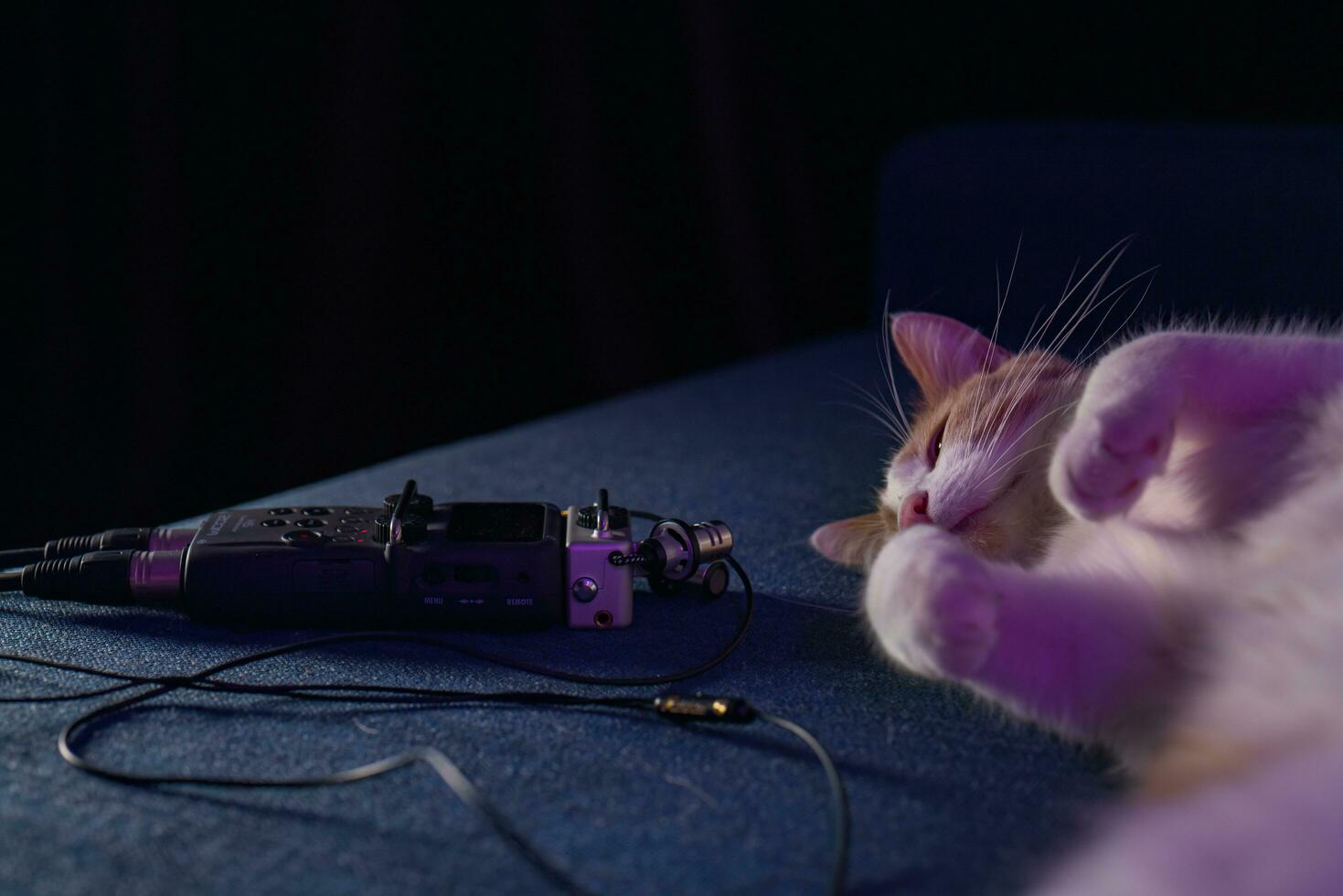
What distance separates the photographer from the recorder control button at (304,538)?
859mm

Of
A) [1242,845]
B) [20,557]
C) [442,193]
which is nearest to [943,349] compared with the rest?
[1242,845]

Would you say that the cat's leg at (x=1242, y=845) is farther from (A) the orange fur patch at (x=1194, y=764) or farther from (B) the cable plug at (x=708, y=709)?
(B) the cable plug at (x=708, y=709)

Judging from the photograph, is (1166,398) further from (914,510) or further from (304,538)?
(304,538)

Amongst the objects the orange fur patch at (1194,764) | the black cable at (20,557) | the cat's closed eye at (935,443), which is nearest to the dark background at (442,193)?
the cat's closed eye at (935,443)

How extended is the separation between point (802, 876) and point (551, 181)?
6.54ft

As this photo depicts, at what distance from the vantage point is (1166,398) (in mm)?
753

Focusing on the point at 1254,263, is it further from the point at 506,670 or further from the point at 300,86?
the point at 300,86

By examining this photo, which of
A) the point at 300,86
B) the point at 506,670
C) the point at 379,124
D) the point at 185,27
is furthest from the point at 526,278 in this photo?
the point at 506,670

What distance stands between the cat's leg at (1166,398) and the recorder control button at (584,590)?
358 mm

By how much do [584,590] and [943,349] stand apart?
0.49m

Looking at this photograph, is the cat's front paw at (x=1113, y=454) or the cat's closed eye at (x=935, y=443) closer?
the cat's front paw at (x=1113, y=454)

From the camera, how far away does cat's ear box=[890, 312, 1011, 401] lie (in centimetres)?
113

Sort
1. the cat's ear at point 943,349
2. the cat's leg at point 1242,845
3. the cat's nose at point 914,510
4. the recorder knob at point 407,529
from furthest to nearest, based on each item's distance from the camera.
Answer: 1. the cat's ear at point 943,349
2. the cat's nose at point 914,510
3. the recorder knob at point 407,529
4. the cat's leg at point 1242,845

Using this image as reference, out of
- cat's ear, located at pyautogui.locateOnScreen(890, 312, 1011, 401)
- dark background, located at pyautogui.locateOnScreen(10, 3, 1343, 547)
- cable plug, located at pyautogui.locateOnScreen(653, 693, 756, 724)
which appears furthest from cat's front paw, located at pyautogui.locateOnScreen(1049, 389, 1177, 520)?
dark background, located at pyautogui.locateOnScreen(10, 3, 1343, 547)
